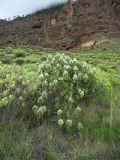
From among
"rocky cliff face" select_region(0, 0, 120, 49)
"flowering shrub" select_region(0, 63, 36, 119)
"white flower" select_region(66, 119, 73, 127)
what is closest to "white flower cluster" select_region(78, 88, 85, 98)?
"flowering shrub" select_region(0, 63, 36, 119)

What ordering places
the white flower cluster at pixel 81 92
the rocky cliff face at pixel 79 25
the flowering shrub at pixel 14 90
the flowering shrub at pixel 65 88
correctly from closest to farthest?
the flowering shrub at pixel 14 90
the flowering shrub at pixel 65 88
the white flower cluster at pixel 81 92
the rocky cliff face at pixel 79 25

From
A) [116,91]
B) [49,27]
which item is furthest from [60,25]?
[116,91]

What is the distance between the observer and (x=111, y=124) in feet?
29.3

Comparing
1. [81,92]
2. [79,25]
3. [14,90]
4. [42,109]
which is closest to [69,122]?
[42,109]

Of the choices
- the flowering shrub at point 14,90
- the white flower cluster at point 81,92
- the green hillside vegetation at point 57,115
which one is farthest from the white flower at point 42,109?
the white flower cluster at point 81,92

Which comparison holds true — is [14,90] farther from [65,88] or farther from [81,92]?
[81,92]

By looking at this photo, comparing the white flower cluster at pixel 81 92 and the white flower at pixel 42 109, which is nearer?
the white flower at pixel 42 109

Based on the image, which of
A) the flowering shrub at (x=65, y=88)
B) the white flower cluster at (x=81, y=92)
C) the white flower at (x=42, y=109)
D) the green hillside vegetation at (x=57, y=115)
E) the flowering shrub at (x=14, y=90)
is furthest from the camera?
the white flower cluster at (x=81, y=92)

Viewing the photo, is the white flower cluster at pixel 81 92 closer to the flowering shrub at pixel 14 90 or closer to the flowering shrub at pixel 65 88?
the flowering shrub at pixel 65 88

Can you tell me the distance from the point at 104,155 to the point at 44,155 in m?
1.00

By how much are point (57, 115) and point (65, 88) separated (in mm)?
802

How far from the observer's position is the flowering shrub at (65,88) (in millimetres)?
8766

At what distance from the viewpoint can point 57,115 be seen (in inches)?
344

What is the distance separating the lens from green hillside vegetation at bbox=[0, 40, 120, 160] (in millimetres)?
7809
